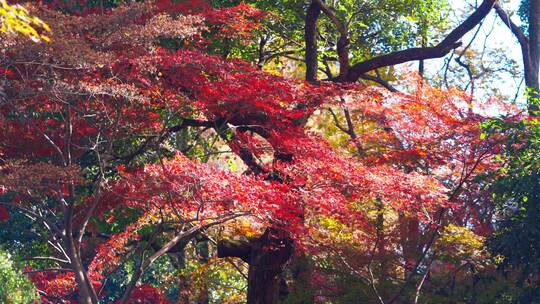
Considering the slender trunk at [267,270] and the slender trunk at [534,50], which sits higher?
the slender trunk at [534,50]

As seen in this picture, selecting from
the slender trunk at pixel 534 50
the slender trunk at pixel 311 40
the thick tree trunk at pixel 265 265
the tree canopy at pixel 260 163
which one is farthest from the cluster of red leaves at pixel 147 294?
the slender trunk at pixel 534 50

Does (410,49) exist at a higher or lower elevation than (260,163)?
higher

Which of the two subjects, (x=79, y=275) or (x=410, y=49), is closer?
(x=79, y=275)

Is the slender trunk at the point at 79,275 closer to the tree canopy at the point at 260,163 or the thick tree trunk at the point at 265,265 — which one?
the tree canopy at the point at 260,163

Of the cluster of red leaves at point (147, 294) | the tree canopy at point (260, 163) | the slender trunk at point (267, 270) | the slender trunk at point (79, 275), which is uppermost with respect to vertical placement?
the tree canopy at point (260, 163)

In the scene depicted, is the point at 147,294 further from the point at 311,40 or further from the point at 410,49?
the point at 410,49

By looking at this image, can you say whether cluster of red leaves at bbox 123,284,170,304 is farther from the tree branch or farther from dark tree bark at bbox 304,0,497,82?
the tree branch

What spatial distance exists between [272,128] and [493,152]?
10.8 feet

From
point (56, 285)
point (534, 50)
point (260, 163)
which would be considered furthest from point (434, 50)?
point (56, 285)

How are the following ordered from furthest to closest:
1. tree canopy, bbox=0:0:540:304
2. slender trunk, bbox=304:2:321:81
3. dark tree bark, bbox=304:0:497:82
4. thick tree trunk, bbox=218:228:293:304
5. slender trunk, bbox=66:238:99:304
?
slender trunk, bbox=304:2:321:81 → thick tree trunk, bbox=218:228:293:304 → dark tree bark, bbox=304:0:497:82 → slender trunk, bbox=66:238:99:304 → tree canopy, bbox=0:0:540:304

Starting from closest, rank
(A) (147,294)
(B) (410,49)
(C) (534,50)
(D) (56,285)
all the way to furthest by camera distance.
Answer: (B) (410,49) < (A) (147,294) < (D) (56,285) < (C) (534,50)

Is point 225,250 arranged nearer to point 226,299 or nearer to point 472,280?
point 226,299

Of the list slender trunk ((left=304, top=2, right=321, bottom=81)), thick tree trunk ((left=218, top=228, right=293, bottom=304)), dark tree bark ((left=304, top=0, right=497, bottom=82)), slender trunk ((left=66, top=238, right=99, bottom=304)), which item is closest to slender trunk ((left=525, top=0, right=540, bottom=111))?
dark tree bark ((left=304, top=0, right=497, bottom=82))

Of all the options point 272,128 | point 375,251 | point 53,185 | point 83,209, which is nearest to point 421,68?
point 375,251
